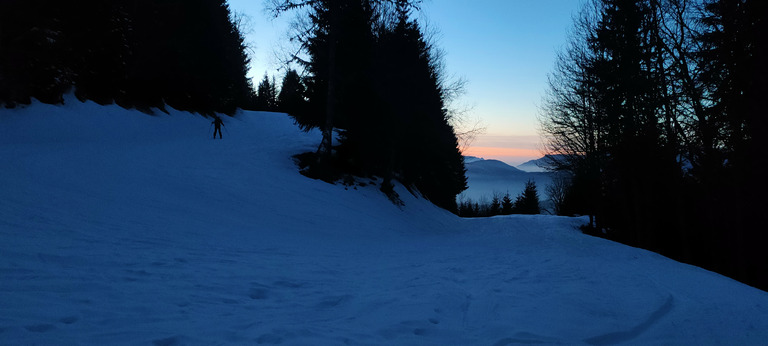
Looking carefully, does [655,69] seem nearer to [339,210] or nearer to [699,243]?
[699,243]

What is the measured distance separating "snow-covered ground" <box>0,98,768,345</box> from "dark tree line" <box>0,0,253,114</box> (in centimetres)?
458

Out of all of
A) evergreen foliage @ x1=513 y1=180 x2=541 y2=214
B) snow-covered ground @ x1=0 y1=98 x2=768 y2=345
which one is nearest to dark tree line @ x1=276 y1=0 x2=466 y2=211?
snow-covered ground @ x1=0 y1=98 x2=768 y2=345

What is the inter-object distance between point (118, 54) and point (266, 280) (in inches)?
891

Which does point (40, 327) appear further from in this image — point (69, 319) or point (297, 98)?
point (297, 98)

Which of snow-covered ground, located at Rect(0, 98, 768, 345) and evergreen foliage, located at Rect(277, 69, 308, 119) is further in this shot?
evergreen foliage, located at Rect(277, 69, 308, 119)

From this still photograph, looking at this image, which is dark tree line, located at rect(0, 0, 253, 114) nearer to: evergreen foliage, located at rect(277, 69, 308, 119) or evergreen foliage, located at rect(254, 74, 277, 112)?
evergreen foliage, located at rect(277, 69, 308, 119)

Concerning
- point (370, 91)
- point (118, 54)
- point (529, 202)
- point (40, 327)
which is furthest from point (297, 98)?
point (529, 202)

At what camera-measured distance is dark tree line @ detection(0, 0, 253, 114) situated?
46.4 ft

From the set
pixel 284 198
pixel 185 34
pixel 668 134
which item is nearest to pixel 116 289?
pixel 284 198

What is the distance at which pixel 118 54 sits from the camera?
20.7 m

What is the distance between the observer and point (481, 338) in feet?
11.2

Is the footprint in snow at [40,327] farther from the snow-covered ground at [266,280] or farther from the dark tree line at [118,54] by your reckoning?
the dark tree line at [118,54]

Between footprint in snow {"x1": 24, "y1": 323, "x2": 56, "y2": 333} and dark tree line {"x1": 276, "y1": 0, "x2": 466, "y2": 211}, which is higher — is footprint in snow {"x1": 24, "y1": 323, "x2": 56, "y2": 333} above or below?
below

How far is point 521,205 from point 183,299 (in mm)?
46418
